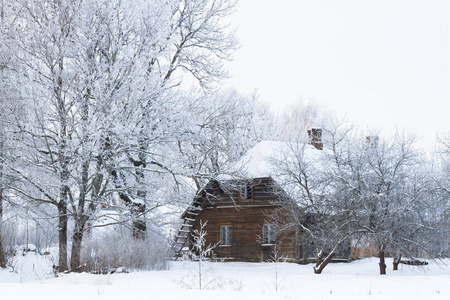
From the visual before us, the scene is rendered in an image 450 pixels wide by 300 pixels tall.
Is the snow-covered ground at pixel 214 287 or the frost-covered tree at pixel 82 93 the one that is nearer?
the snow-covered ground at pixel 214 287

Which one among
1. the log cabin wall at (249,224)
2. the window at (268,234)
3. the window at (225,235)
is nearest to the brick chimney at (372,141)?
the log cabin wall at (249,224)

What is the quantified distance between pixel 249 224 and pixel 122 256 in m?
10.7

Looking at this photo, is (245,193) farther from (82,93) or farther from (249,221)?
(82,93)

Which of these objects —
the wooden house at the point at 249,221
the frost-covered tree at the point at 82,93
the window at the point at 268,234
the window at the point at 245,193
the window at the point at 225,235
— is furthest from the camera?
the window at the point at 225,235

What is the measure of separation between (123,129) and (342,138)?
8325 millimetres

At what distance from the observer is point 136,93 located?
15664 mm

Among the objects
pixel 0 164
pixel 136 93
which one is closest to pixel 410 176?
pixel 136 93

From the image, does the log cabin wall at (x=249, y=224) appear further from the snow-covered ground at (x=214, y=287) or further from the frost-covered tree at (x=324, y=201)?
the snow-covered ground at (x=214, y=287)

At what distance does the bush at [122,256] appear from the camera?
1588cm

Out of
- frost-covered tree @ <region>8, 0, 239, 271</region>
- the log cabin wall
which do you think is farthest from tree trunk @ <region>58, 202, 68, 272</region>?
the log cabin wall

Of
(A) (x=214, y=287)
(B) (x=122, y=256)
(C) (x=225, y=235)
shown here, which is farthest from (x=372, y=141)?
(C) (x=225, y=235)

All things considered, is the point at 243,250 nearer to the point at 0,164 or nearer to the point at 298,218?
the point at 298,218

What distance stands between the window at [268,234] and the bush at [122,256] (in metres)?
8.06

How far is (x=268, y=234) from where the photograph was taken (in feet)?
85.3
